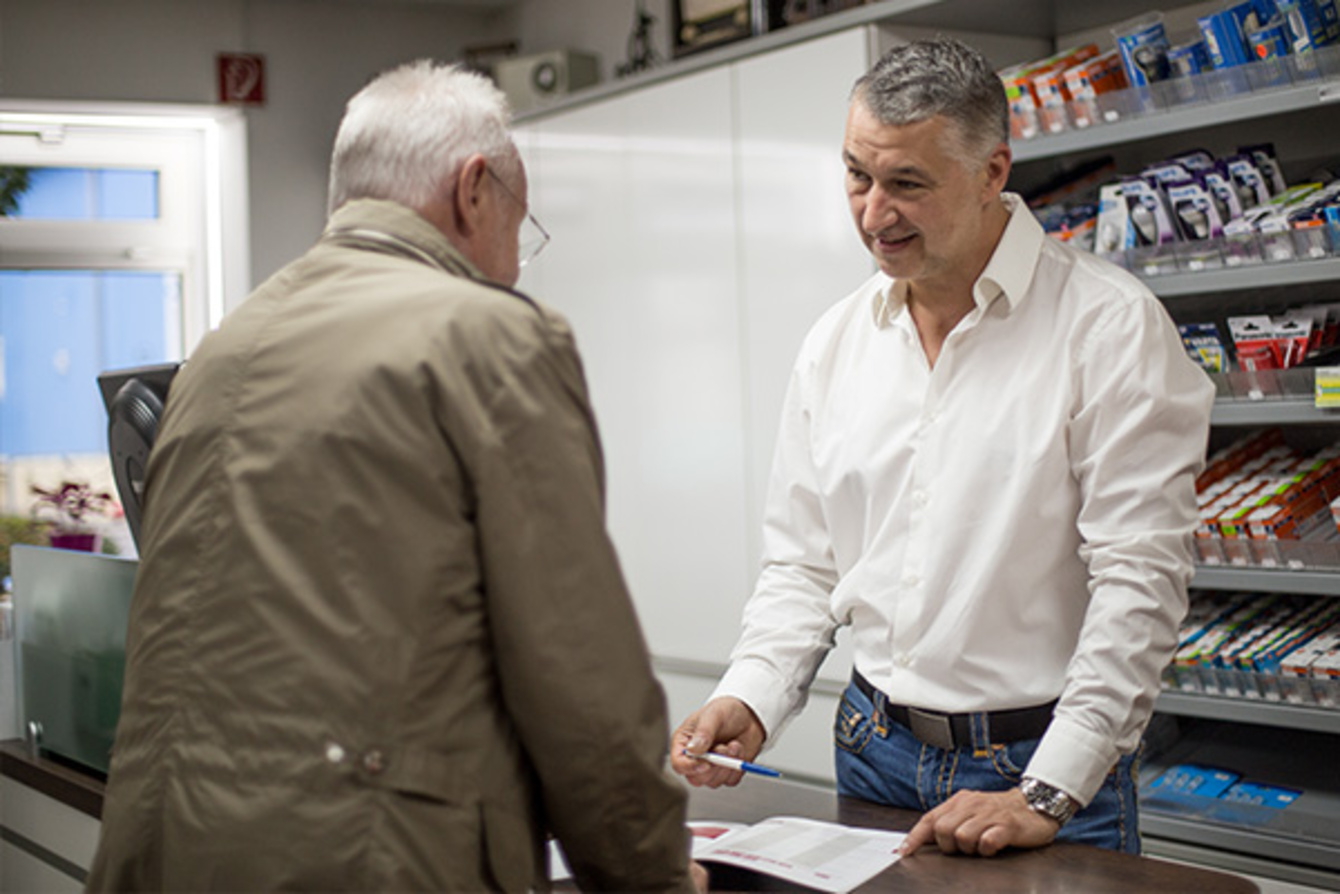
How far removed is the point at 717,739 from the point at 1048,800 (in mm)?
414

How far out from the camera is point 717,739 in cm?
180

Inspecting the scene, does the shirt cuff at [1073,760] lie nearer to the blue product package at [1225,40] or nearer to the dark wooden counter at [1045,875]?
the dark wooden counter at [1045,875]

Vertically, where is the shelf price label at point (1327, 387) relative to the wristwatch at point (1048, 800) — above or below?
above

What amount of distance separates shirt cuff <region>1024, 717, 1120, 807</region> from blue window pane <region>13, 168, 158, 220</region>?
15.4 feet

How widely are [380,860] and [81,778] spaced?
122cm

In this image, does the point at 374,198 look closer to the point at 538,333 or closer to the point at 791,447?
the point at 538,333

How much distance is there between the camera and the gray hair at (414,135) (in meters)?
1.27

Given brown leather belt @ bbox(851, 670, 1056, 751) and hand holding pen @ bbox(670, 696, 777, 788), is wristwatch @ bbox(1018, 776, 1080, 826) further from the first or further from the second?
hand holding pen @ bbox(670, 696, 777, 788)

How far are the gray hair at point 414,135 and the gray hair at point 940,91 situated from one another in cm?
69

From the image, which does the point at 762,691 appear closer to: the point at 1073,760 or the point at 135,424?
the point at 1073,760

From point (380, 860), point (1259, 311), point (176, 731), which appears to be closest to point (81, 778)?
point (176, 731)

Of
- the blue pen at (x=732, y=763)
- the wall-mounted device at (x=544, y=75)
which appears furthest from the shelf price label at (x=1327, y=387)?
Answer: the wall-mounted device at (x=544, y=75)

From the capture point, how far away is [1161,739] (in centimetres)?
306


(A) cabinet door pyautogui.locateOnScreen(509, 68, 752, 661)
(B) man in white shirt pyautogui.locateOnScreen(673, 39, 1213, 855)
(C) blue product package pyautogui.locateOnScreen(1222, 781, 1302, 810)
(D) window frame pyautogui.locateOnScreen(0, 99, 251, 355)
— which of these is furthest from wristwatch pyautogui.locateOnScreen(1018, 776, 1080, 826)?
(D) window frame pyautogui.locateOnScreen(0, 99, 251, 355)
